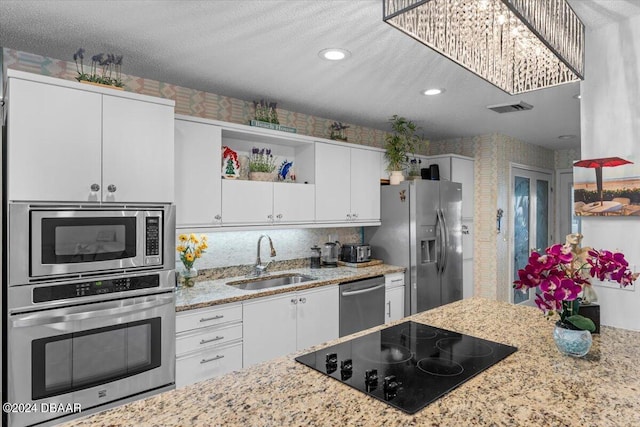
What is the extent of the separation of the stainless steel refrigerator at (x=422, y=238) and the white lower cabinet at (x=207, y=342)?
6.40 feet

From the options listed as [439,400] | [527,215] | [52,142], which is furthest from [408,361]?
[527,215]

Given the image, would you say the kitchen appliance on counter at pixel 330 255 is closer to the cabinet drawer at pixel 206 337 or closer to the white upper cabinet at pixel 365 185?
the white upper cabinet at pixel 365 185

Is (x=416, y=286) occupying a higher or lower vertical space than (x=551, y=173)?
lower

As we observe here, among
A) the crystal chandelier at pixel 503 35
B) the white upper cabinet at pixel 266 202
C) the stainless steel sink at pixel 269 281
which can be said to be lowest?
the stainless steel sink at pixel 269 281

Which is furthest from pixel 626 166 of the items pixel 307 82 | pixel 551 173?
pixel 551 173

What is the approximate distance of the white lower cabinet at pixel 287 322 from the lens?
9.04 feet

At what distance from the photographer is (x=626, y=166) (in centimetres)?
191

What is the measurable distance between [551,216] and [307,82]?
16.8 ft

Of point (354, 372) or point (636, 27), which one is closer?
point (354, 372)

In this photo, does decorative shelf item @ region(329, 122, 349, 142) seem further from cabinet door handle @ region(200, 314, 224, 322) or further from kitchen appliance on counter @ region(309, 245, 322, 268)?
cabinet door handle @ region(200, 314, 224, 322)

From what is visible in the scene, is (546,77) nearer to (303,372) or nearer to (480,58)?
(480,58)

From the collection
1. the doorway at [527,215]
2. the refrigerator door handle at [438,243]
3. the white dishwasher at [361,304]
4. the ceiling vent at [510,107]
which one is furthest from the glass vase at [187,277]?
the doorway at [527,215]

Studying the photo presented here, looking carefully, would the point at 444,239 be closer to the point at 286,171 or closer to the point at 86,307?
the point at 286,171

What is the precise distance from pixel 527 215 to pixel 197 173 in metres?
4.82
